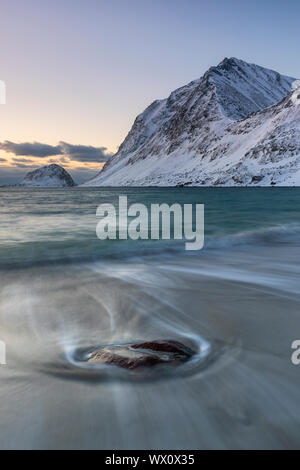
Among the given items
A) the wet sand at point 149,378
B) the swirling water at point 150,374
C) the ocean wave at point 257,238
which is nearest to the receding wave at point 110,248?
the ocean wave at point 257,238

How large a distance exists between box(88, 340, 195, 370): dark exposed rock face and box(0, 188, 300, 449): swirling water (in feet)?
0.35

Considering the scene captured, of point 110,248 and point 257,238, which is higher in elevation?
point 257,238

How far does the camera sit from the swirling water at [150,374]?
2.12 metres

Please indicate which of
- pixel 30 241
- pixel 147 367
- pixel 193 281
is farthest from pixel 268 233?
pixel 147 367

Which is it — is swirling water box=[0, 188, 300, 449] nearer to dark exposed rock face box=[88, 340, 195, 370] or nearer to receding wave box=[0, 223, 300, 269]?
dark exposed rock face box=[88, 340, 195, 370]

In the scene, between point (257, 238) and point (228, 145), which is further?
point (228, 145)

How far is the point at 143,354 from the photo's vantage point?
2.93 m

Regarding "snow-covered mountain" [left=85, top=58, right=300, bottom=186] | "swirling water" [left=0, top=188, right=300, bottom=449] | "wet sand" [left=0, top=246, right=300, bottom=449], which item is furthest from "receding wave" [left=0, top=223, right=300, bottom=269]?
"snow-covered mountain" [left=85, top=58, right=300, bottom=186]

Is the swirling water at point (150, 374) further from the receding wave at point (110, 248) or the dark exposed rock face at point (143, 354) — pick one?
the receding wave at point (110, 248)

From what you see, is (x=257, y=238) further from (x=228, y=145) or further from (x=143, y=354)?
(x=228, y=145)

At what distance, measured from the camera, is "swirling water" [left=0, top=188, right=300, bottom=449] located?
212cm

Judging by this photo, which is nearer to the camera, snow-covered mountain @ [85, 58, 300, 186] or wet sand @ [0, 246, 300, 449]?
wet sand @ [0, 246, 300, 449]

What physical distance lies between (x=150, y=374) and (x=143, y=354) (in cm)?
25

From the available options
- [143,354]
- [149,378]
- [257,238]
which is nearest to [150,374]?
[149,378]
